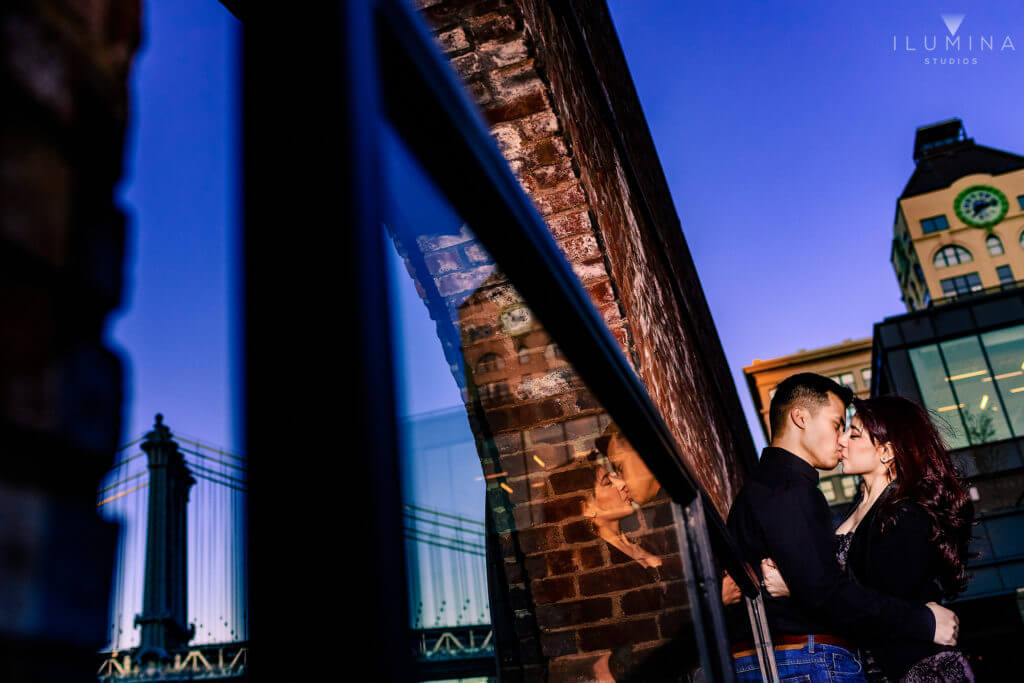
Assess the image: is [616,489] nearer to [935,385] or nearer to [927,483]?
[927,483]

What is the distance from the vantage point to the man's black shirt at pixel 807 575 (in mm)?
2090

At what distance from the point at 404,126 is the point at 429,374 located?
33cm

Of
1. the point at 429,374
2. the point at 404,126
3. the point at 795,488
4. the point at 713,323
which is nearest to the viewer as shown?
the point at 404,126

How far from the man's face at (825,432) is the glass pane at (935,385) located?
49.4 feet

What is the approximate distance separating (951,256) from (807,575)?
130 feet

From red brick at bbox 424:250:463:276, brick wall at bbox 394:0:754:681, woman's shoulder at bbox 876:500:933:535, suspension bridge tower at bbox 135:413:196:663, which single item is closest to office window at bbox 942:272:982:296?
brick wall at bbox 394:0:754:681

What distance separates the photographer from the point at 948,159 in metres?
37.7

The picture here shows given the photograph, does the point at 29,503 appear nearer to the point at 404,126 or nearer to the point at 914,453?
the point at 404,126

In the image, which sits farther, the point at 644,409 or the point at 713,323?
the point at 713,323

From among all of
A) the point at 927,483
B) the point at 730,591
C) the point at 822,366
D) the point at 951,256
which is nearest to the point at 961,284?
the point at 951,256

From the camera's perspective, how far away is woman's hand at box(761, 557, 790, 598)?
2287mm

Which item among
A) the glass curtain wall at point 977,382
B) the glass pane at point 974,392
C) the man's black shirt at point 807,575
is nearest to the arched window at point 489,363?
the man's black shirt at point 807,575

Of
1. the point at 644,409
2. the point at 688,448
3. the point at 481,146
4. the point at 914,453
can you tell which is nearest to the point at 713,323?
the point at 688,448

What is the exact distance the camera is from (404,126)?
581mm
